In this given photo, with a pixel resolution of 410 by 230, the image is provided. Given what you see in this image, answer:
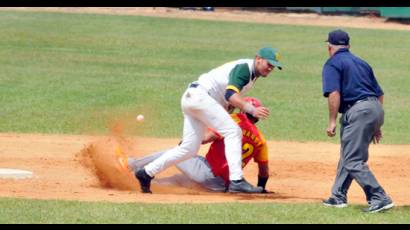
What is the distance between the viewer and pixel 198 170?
39.9 ft

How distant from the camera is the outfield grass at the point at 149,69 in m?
18.5

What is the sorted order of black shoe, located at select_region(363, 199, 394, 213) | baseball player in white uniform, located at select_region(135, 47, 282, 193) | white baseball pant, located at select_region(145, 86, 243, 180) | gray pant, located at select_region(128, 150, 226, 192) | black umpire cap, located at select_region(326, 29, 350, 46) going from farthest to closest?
gray pant, located at select_region(128, 150, 226, 192), white baseball pant, located at select_region(145, 86, 243, 180), baseball player in white uniform, located at select_region(135, 47, 282, 193), black umpire cap, located at select_region(326, 29, 350, 46), black shoe, located at select_region(363, 199, 394, 213)

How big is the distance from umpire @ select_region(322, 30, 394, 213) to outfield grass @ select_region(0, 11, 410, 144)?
6396 millimetres

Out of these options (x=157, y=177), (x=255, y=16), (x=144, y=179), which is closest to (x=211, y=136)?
(x=144, y=179)

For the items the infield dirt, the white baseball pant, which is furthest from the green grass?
the white baseball pant

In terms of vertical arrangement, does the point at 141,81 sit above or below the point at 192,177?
below

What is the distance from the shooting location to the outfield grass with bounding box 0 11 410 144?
18.5 meters

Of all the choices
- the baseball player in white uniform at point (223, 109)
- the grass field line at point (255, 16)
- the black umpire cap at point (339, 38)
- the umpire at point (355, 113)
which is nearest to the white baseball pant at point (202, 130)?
the baseball player in white uniform at point (223, 109)

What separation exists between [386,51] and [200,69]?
24.1 feet

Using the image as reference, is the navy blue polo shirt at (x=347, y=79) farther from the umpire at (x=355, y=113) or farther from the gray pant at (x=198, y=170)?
the gray pant at (x=198, y=170)

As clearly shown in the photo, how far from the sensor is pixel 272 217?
9617 mm

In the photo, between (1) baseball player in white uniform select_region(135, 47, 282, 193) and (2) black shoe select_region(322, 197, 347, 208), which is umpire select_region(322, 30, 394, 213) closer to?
(2) black shoe select_region(322, 197, 347, 208)
